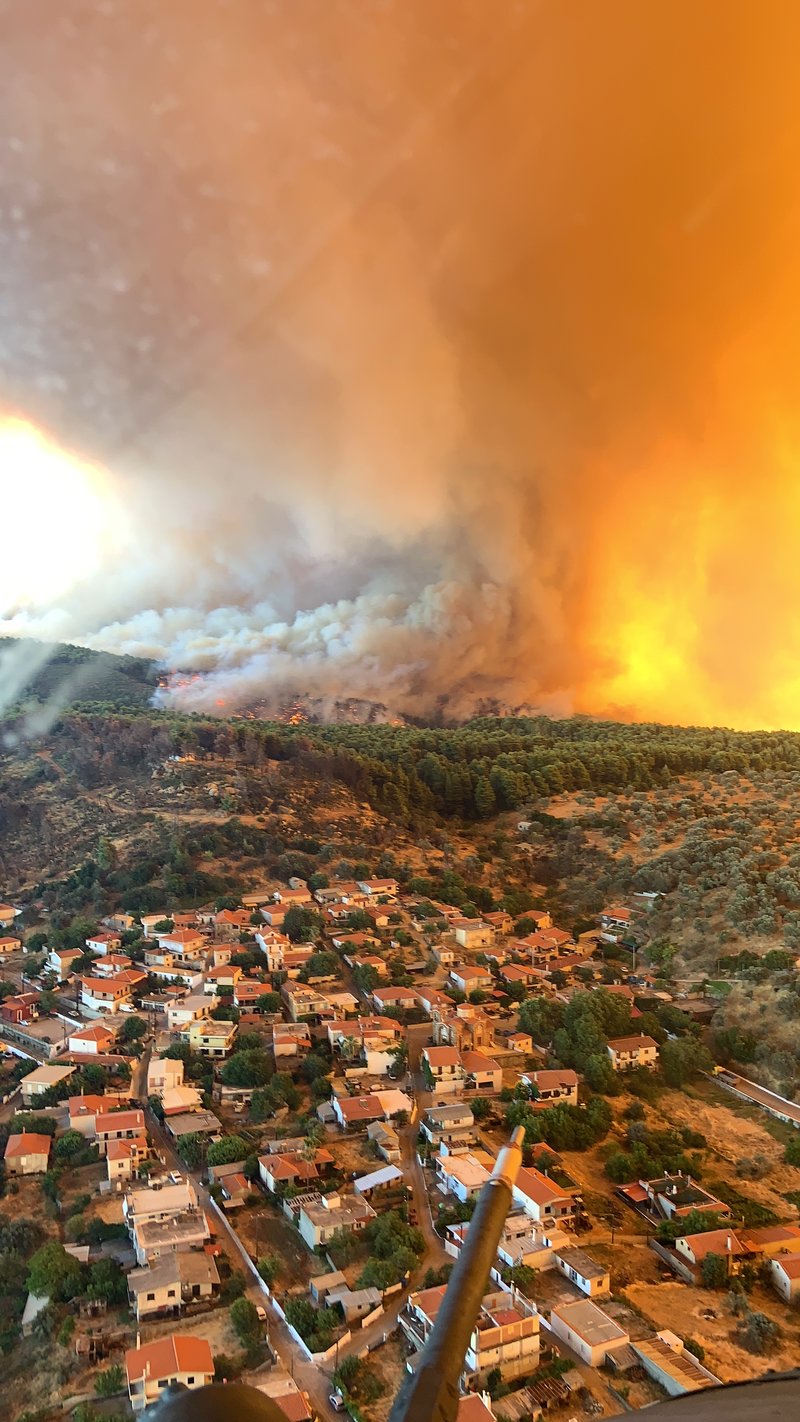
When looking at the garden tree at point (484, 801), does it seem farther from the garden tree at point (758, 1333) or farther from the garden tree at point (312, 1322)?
the garden tree at point (312, 1322)

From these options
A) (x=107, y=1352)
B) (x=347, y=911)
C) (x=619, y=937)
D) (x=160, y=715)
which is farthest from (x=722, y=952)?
(x=160, y=715)

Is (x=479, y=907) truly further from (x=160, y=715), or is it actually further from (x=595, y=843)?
(x=160, y=715)

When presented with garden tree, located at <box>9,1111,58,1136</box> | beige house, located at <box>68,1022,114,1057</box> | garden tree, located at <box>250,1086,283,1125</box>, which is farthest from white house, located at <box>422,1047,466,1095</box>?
garden tree, located at <box>9,1111,58,1136</box>

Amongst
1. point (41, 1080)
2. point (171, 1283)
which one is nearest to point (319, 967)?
point (41, 1080)

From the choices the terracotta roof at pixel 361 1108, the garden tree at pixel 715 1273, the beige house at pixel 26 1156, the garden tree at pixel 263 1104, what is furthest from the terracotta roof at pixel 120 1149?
the garden tree at pixel 715 1273

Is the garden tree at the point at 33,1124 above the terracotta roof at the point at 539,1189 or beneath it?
beneath
